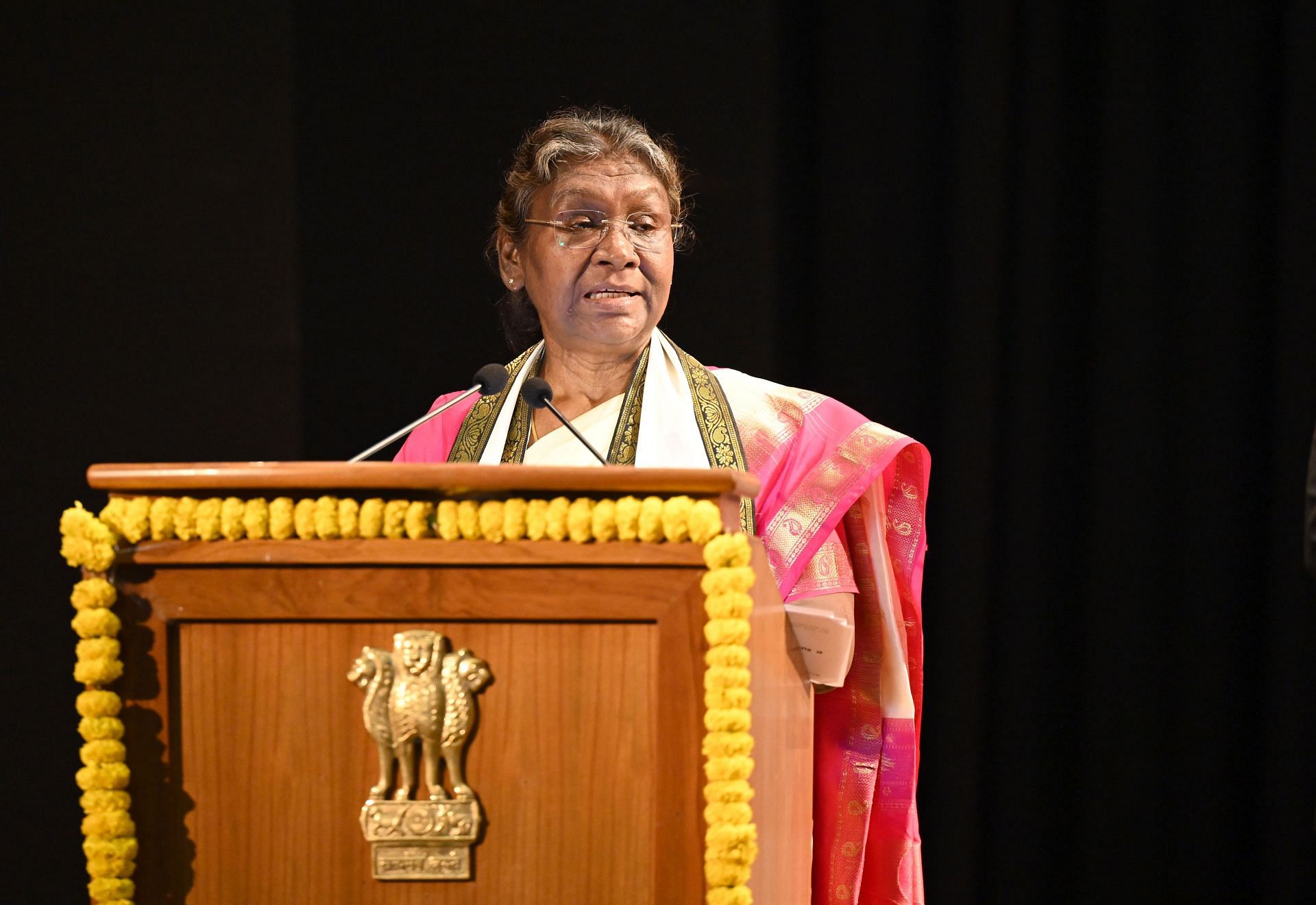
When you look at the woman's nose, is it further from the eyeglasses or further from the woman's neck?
the woman's neck

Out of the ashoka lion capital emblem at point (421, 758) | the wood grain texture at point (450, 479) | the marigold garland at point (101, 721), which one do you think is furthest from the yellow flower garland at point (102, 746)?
the ashoka lion capital emblem at point (421, 758)

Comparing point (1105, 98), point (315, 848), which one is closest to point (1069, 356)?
point (1105, 98)

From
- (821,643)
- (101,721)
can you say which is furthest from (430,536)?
(821,643)

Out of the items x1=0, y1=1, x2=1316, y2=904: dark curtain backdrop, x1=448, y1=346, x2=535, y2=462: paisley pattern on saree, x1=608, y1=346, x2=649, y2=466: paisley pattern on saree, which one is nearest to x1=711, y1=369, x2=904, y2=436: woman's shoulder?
x1=608, y1=346, x2=649, y2=466: paisley pattern on saree

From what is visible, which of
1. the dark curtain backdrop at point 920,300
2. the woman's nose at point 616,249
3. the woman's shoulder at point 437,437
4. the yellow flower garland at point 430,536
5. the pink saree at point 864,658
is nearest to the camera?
the yellow flower garland at point 430,536

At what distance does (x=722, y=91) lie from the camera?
2428mm

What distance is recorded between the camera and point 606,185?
Result: 1.88m

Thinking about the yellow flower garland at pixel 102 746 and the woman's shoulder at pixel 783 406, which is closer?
the yellow flower garland at pixel 102 746

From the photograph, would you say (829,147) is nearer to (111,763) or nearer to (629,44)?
(629,44)

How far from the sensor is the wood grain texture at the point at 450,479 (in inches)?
41.8

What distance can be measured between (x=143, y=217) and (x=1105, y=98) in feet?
5.88

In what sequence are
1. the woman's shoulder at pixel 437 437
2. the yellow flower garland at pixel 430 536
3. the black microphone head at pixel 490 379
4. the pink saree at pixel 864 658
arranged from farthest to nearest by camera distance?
the woman's shoulder at pixel 437 437
the pink saree at pixel 864 658
the black microphone head at pixel 490 379
the yellow flower garland at pixel 430 536

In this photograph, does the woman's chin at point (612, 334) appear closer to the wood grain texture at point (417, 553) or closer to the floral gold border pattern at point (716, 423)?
the floral gold border pattern at point (716, 423)

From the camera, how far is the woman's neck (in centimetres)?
191
